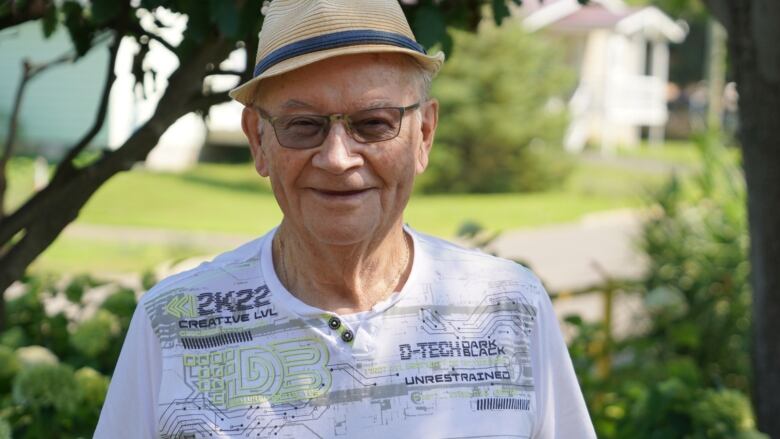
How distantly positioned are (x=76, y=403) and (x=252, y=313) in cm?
123

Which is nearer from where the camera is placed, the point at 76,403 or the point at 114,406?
the point at 114,406

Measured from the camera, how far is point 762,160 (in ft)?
13.8

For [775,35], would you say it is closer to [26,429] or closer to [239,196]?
[26,429]

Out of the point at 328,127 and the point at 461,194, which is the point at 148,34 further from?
the point at 461,194

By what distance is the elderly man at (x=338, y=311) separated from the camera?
2.04m

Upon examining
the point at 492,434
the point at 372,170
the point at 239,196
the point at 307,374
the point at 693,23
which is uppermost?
the point at 372,170

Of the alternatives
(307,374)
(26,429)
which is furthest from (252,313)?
(26,429)

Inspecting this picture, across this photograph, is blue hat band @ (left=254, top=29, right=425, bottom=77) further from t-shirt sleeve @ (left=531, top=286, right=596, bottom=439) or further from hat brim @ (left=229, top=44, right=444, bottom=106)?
t-shirt sleeve @ (left=531, top=286, right=596, bottom=439)

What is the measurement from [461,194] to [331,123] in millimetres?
18685

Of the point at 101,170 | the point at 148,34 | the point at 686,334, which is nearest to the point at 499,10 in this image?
the point at 148,34

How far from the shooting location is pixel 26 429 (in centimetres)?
328

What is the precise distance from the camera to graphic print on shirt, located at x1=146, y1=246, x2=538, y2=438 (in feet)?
6.78

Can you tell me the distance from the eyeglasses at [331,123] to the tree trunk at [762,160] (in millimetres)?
2442

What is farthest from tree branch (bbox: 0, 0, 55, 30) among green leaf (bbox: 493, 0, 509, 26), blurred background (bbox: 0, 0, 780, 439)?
green leaf (bbox: 493, 0, 509, 26)
